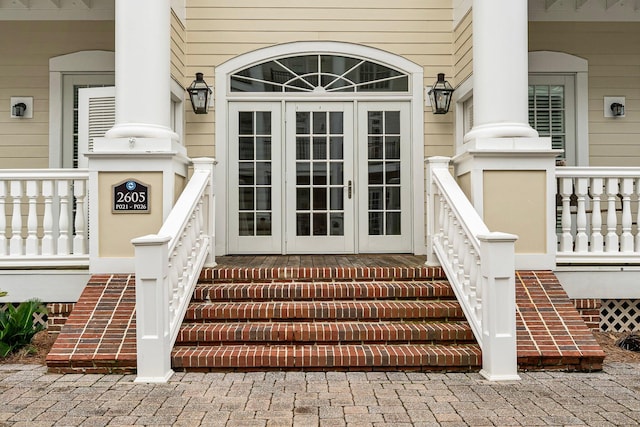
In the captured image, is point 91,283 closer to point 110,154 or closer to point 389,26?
point 110,154

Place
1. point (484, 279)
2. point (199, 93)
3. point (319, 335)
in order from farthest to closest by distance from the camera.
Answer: point (199, 93), point (319, 335), point (484, 279)

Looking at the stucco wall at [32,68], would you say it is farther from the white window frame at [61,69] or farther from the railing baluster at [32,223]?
the railing baluster at [32,223]

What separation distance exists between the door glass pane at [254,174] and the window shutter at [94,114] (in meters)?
1.55

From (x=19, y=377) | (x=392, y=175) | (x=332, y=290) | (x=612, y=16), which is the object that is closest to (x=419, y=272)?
(x=332, y=290)

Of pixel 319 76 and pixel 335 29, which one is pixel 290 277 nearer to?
pixel 319 76

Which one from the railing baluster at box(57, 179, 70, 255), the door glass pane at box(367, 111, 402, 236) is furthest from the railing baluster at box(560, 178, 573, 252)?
the railing baluster at box(57, 179, 70, 255)

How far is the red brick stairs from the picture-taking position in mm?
4133

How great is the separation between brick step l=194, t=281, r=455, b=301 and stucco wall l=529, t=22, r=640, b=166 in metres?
3.50

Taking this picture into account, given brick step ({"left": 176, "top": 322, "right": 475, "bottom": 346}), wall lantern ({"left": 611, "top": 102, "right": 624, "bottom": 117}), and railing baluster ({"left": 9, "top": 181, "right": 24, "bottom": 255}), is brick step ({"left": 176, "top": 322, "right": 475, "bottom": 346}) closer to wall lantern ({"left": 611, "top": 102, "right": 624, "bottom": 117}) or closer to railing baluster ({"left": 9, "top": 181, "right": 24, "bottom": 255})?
railing baluster ({"left": 9, "top": 181, "right": 24, "bottom": 255})

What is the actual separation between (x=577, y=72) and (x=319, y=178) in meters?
3.41

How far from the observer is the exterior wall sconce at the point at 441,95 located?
6.79m

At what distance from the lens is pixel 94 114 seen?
6.12 m

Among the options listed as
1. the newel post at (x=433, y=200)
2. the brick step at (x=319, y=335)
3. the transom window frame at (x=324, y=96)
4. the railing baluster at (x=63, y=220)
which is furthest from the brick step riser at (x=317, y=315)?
the transom window frame at (x=324, y=96)

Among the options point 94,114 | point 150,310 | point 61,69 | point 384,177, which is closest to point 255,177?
point 384,177
